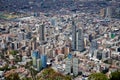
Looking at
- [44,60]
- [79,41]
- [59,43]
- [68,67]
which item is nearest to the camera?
[68,67]

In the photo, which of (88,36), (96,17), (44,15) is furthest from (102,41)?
(44,15)

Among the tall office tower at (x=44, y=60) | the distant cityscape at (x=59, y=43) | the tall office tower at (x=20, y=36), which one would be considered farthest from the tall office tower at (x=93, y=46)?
the tall office tower at (x=20, y=36)

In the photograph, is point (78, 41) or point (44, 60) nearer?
point (44, 60)

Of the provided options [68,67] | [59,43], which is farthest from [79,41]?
[68,67]

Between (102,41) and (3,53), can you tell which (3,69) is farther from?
(102,41)

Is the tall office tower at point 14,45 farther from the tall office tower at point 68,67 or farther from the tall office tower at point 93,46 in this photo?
the tall office tower at point 68,67

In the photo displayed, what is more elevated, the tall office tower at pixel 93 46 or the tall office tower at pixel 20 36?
the tall office tower at pixel 20 36

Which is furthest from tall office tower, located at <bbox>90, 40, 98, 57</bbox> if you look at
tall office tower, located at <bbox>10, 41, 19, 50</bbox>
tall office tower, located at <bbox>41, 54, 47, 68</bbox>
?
tall office tower, located at <bbox>10, 41, 19, 50</bbox>

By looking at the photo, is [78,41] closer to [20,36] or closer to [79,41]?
[79,41]
